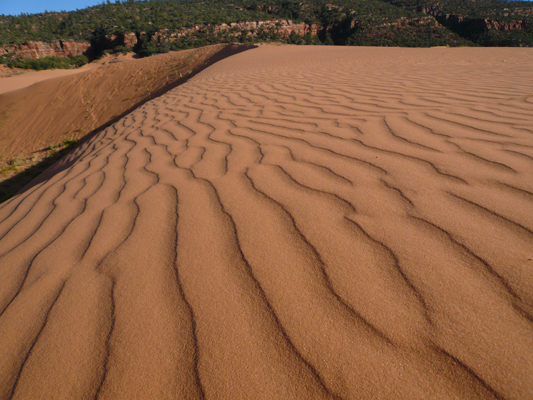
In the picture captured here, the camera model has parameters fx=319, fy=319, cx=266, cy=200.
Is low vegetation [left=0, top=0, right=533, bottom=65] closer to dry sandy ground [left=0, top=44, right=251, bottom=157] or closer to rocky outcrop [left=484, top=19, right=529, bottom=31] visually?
rocky outcrop [left=484, top=19, right=529, bottom=31]

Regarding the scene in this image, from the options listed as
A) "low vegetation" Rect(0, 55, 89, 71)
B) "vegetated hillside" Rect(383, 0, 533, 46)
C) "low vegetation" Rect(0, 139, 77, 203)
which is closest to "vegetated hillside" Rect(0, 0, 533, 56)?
"vegetated hillside" Rect(383, 0, 533, 46)

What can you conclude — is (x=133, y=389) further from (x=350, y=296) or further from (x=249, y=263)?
(x=350, y=296)

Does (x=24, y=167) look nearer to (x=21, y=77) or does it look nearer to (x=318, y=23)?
(x=21, y=77)

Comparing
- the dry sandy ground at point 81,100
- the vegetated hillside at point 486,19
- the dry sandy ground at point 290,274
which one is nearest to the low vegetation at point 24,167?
the dry sandy ground at point 81,100

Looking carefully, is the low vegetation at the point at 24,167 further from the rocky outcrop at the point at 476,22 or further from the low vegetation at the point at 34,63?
the rocky outcrop at the point at 476,22

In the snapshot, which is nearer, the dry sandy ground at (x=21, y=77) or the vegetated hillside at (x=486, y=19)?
the dry sandy ground at (x=21, y=77)

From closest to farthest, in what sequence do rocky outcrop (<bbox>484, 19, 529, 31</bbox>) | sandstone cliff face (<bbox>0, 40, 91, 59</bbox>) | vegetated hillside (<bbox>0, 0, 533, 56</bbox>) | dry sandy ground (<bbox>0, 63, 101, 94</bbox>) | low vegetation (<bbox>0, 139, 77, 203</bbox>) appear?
low vegetation (<bbox>0, 139, 77, 203</bbox>) < dry sandy ground (<bbox>0, 63, 101, 94</bbox>) < sandstone cliff face (<bbox>0, 40, 91, 59</bbox>) < vegetated hillside (<bbox>0, 0, 533, 56</bbox>) < rocky outcrop (<bbox>484, 19, 529, 31</bbox>)

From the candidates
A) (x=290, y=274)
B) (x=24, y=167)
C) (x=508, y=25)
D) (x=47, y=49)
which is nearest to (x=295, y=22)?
(x=508, y=25)
